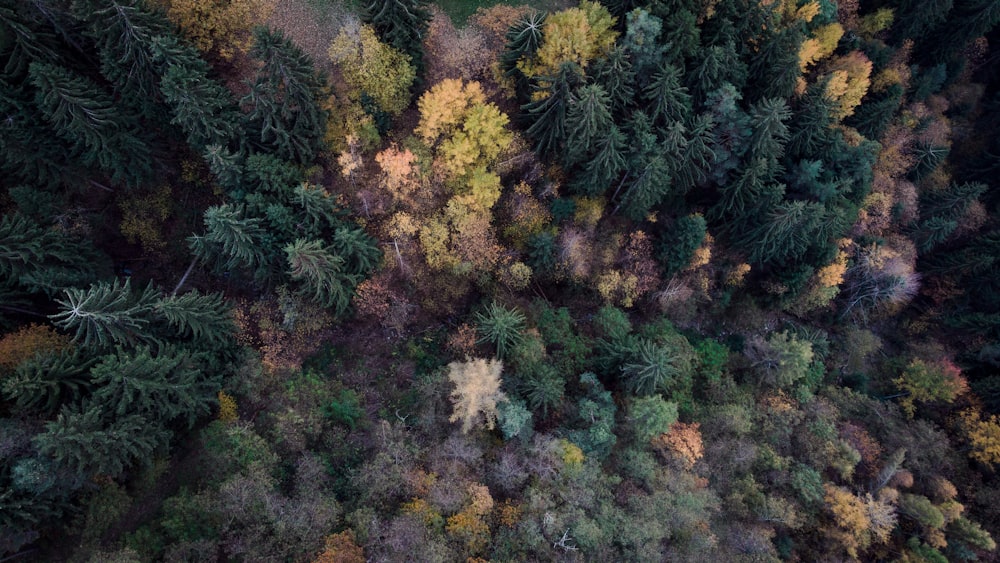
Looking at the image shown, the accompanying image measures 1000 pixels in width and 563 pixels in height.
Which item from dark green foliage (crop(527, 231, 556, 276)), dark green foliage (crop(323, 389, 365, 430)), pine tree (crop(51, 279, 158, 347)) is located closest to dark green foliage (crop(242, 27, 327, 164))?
pine tree (crop(51, 279, 158, 347))

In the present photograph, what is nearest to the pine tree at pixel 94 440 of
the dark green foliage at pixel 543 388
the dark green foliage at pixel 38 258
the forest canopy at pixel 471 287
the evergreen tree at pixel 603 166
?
the forest canopy at pixel 471 287

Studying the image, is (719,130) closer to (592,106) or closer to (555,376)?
(592,106)

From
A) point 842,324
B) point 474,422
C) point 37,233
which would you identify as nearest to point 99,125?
point 37,233

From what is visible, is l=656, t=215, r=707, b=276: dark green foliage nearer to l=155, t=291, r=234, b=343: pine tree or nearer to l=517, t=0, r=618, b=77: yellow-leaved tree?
l=517, t=0, r=618, b=77: yellow-leaved tree

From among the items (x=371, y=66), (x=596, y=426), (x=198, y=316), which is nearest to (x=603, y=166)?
(x=371, y=66)

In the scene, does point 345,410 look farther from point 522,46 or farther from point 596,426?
point 522,46

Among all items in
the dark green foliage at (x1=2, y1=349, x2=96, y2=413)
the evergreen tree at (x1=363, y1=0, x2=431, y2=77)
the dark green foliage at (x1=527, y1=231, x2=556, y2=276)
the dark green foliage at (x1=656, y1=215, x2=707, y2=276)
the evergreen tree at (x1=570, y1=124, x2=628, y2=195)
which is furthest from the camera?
the dark green foliage at (x1=656, y1=215, x2=707, y2=276)
